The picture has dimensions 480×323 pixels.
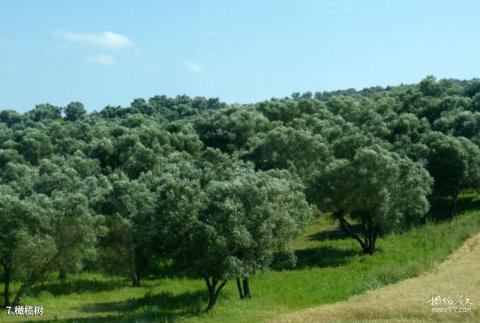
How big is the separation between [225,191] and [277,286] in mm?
13167

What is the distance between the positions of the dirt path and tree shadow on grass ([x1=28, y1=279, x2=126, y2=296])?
25.7m

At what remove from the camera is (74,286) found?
55.8 meters

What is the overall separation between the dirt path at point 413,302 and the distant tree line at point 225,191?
24.5 feet

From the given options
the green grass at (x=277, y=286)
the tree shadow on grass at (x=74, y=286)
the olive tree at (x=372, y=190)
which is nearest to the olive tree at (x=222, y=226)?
the green grass at (x=277, y=286)

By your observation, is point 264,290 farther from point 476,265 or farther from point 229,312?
point 476,265

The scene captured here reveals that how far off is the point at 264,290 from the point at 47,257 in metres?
18.9

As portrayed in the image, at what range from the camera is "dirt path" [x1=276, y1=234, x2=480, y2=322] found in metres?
33.8

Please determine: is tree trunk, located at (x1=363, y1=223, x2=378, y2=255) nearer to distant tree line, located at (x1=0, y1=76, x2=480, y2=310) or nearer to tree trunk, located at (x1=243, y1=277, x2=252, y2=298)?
distant tree line, located at (x1=0, y1=76, x2=480, y2=310)

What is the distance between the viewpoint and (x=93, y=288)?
55.9 meters

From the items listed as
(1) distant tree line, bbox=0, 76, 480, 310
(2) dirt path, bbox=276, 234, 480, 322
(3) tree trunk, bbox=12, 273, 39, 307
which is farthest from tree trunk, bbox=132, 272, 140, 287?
(2) dirt path, bbox=276, 234, 480, 322

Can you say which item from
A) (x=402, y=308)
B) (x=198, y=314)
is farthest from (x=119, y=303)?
(x=402, y=308)

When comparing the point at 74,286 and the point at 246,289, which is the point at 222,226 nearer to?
the point at 246,289

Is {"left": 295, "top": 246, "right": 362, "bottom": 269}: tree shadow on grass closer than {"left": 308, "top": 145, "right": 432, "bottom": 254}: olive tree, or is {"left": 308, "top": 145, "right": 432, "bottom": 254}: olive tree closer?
{"left": 295, "top": 246, "right": 362, "bottom": 269}: tree shadow on grass

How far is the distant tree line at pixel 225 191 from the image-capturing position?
43.1 metres
